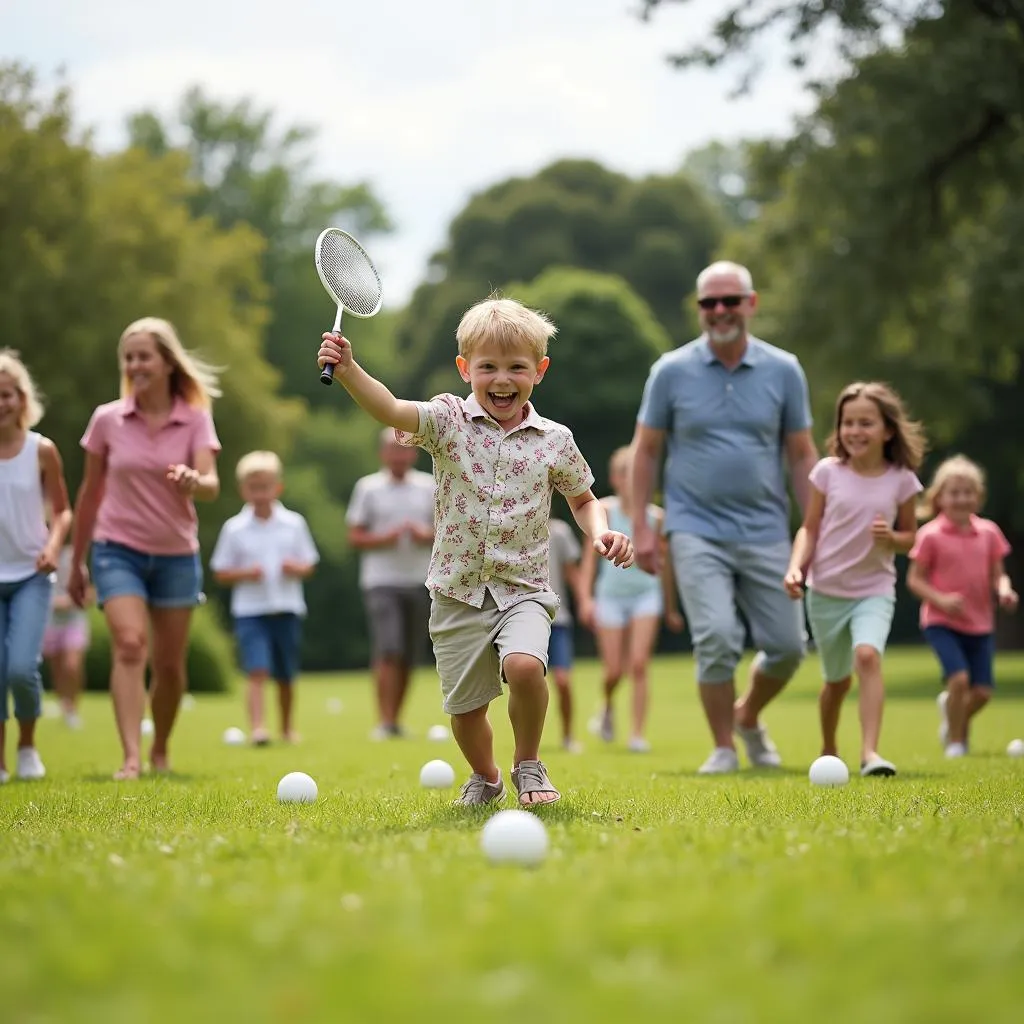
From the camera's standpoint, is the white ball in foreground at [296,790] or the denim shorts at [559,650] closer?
the white ball in foreground at [296,790]

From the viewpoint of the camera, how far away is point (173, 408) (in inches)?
379

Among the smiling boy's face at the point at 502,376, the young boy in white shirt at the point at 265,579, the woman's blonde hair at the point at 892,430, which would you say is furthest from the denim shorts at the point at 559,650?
the smiling boy's face at the point at 502,376

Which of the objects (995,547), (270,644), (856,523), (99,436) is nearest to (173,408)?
(99,436)

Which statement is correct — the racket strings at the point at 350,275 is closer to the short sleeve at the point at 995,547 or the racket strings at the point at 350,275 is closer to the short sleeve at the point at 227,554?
the short sleeve at the point at 995,547

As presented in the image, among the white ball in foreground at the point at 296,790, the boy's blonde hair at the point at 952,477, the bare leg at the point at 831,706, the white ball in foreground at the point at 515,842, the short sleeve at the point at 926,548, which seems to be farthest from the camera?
the boy's blonde hair at the point at 952,477

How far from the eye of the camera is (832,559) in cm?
919

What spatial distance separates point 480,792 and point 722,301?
409 cm

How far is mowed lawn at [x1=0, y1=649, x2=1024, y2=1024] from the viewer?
3.02 metres

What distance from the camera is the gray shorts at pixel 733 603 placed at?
9.50 m

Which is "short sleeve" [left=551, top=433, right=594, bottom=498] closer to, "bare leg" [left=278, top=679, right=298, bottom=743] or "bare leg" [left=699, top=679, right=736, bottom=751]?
"bare leg" [left=699, top=679, right=736, bottom=751]

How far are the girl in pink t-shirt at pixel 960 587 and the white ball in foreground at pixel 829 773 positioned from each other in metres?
3.58

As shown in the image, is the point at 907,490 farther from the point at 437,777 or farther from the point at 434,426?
the point at 434,426

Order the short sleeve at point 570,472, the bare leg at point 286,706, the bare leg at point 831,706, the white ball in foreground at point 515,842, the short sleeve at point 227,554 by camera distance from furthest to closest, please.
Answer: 1. the bare leg at point 286,706
2. the short sleeve at point 227,554
3. the bare leg at point 831,706
4. the short sleeve at point 570,472
5. the white ball in foreground at point 515,842

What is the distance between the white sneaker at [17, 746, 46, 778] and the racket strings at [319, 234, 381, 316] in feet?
14.1
